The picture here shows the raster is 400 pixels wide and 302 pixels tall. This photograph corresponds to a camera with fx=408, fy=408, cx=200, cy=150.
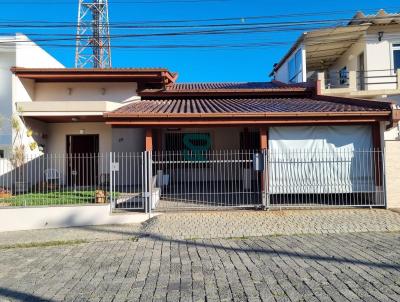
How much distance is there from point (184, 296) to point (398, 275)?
9.65ft

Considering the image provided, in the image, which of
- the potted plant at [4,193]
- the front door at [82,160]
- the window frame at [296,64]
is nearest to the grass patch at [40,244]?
the potted plant at [4,193]

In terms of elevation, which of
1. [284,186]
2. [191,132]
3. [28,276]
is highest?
[191,132]

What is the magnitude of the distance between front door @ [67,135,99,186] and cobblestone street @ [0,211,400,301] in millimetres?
7007

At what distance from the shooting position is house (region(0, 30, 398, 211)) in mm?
11547

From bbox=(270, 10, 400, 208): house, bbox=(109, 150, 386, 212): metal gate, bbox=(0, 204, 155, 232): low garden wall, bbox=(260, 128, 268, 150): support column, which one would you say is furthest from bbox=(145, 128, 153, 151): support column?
bbox=(270, 10, 400, 208): house

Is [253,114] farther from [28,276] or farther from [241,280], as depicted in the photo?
[28,276]

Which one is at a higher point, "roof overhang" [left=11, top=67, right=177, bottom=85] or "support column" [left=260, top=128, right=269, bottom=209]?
"roof overhang" [left=11, top=67, right=177, bottom=85]

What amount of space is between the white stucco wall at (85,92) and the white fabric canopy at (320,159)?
6.76 m

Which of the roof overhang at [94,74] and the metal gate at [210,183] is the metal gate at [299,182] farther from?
the roof overhang at [94,74]

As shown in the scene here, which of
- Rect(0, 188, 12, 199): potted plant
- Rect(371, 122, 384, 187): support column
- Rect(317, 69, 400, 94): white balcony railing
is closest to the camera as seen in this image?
Rect(371, 122, 384, 187): support column

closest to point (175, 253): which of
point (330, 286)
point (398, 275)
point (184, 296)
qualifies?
point (184, 296)

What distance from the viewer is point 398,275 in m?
5.56

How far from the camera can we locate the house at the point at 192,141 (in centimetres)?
1155

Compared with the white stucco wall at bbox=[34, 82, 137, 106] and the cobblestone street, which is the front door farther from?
the cobblestone street
